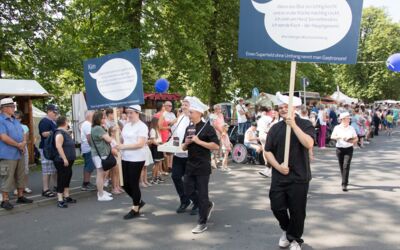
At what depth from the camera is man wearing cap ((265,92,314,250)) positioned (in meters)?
4.79

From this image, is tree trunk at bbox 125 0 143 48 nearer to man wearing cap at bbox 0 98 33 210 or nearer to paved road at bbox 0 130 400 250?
paved road at bbox 0 130 400 250

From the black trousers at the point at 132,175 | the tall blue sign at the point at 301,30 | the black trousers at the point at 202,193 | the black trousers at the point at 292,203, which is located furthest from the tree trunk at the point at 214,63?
the black trousers at the point at 292,203

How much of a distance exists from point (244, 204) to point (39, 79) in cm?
1199

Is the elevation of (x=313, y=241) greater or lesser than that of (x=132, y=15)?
lesser

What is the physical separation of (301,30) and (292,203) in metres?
2.11

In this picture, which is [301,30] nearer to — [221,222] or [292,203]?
[292,203]

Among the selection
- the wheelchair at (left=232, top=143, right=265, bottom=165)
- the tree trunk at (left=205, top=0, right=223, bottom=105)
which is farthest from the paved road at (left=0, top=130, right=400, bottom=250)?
the tree trunk at (left=205, top=0, right=223, bottom=105)

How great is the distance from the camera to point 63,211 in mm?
7582

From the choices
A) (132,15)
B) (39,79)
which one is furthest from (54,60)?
(132,15)

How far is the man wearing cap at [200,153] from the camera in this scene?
607cm

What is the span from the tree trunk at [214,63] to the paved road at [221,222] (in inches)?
649

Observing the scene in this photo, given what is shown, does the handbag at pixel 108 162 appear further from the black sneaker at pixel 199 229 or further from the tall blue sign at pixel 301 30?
the tall blue sign at pixel 301 30

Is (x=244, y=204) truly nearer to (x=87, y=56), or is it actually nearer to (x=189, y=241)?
(x=189, y=241)

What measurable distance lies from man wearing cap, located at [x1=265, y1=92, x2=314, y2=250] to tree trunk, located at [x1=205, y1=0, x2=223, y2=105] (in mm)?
20436
